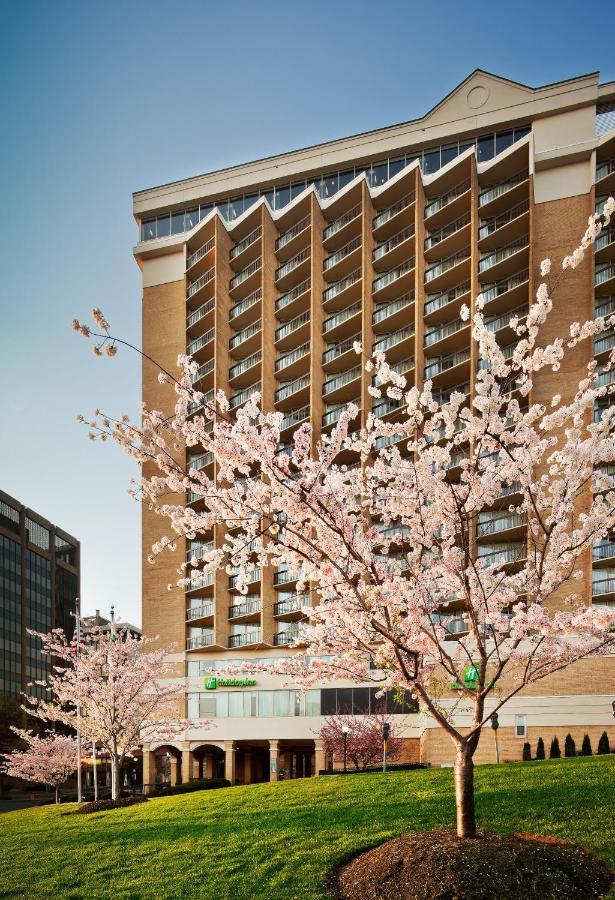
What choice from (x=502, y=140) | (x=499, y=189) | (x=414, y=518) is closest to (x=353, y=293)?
(x=499, y=189)

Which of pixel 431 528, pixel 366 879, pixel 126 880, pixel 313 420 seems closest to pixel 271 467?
pixel 431 528

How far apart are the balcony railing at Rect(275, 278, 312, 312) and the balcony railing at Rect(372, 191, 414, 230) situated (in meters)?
6.41

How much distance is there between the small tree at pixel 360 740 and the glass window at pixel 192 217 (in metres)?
38.8

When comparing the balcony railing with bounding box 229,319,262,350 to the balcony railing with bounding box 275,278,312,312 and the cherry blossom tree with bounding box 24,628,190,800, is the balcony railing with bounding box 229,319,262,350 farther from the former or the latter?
the cherry blossom tree with bounding box 24,628,190,800

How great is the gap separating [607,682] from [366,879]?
1407 inches

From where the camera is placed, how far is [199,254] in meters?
63.2

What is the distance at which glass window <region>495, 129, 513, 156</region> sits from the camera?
53000 mm

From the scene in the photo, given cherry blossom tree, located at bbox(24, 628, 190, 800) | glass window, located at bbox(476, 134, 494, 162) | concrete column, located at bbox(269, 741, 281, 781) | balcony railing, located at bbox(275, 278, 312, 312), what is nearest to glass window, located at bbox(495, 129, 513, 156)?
glass window, located at bbox(476, 134, 494, 162)

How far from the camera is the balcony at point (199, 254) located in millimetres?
62375

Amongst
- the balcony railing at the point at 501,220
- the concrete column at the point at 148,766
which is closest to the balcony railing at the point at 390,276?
the balcony railing at the point at 501,220

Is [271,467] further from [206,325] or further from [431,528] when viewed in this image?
[206,325]

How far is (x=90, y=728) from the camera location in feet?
114

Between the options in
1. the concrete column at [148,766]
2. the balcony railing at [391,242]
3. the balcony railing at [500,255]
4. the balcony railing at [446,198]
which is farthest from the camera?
the concrete column at [148,766]

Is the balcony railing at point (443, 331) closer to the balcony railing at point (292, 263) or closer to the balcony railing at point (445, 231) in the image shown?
the balcony railing at point (445, 231)
